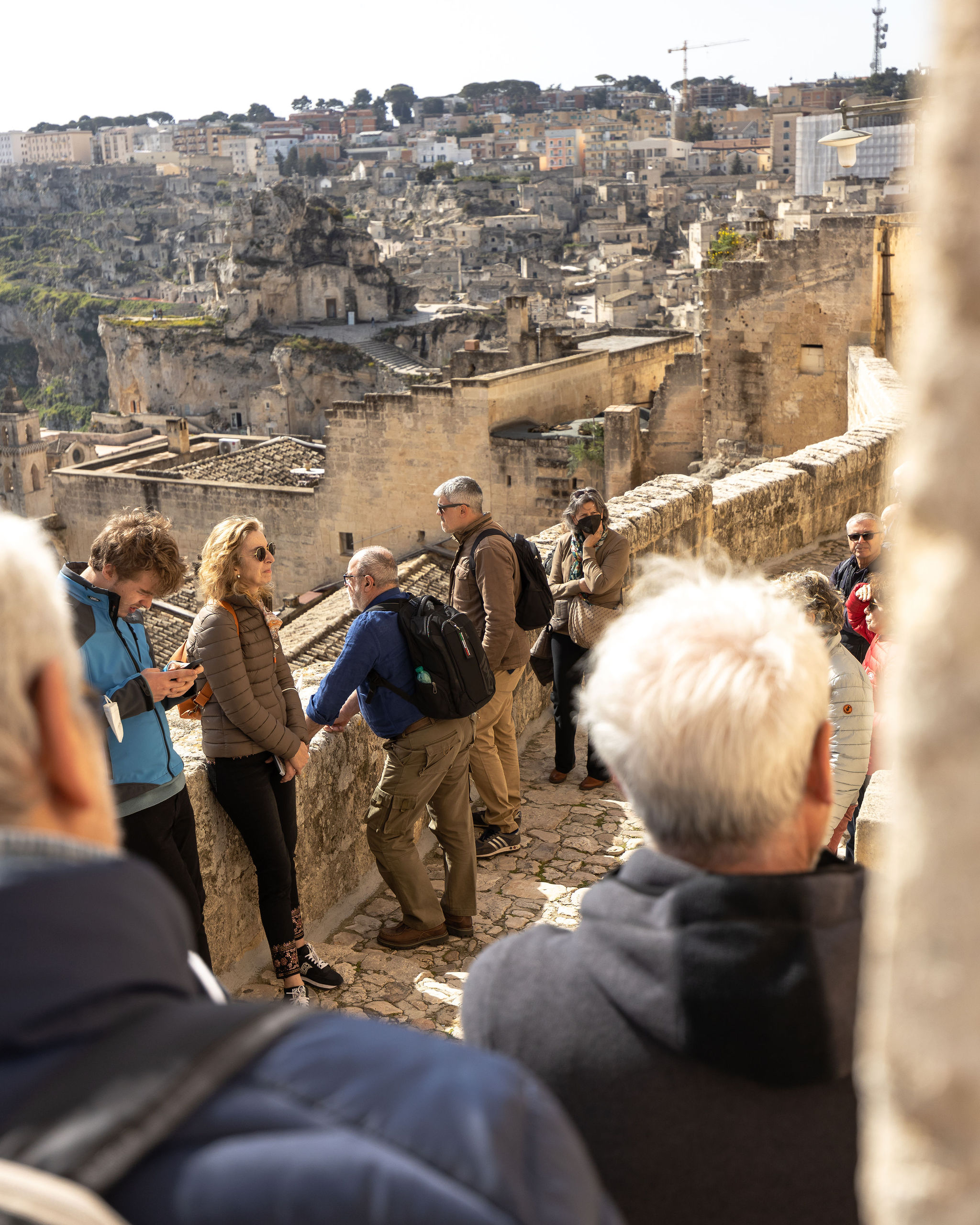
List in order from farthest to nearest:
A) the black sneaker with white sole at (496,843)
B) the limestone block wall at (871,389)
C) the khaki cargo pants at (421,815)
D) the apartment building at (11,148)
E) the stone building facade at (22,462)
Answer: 1. the apartment building at (11,148)
2. the stone building facade at (22,462)
3. the limestone block wall at (871,389)
4. the black sneaker with white sole at (496,843)
5. the khaki cargo pants at (421,815)

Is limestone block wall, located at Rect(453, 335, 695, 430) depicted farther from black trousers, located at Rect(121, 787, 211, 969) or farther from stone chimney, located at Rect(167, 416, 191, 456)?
black trousers, located at Rect(121, 787, 211, 969)

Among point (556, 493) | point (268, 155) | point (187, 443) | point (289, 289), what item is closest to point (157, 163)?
point (268, 155)

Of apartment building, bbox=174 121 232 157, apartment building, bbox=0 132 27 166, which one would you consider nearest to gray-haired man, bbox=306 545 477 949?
apartment building, bbox=174 121 232 157

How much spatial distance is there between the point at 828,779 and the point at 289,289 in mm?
61313

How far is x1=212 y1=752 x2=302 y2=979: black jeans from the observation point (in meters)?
3.43

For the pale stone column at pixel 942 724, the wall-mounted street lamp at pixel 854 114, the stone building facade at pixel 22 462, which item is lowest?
the stone building facade at pixel 22 462

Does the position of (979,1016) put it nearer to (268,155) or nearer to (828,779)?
(828,779)

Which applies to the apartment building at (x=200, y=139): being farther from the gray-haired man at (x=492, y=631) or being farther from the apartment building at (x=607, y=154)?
the gray-haired man at (x=492, y=631)

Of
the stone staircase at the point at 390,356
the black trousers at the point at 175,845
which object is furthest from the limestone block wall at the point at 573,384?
the stone staircase at the point at 390,356

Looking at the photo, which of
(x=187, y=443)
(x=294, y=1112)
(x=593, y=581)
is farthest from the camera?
(x=187, y=443)

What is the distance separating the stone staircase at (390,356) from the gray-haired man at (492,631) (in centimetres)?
4574

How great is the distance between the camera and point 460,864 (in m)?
3.97

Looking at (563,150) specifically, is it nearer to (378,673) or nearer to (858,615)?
(858,615)

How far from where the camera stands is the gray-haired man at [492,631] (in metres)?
4.49
